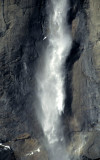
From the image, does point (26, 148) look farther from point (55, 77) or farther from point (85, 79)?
point (85, 79)

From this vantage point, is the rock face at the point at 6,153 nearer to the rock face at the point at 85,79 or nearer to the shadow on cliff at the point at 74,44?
the shadow on cliff at the point at 74,44

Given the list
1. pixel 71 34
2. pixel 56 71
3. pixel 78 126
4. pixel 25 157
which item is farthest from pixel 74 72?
pixel 25 157

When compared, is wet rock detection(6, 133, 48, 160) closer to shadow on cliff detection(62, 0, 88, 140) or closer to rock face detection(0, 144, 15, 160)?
rock face detection(0, 144, 15, 160)

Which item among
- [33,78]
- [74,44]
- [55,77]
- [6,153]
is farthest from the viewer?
[55,77]

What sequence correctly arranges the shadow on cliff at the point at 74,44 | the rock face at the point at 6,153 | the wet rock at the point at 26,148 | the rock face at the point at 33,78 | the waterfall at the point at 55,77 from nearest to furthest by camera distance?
the rock face at the point at 33,78, the rock face at the point at 6,153, the wet rock at the point at 26,148, the shadow on cliff at the point at 74,44, the waterfall at the point at 55,77

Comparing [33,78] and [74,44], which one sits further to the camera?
[74,44]

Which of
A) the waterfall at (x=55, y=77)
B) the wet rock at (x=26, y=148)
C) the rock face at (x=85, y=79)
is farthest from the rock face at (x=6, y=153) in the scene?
the rock face at (x=85, y=79)

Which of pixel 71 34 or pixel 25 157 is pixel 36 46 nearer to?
pixel 71 34

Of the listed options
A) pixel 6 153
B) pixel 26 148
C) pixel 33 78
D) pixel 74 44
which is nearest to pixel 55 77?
pixel 33 78
